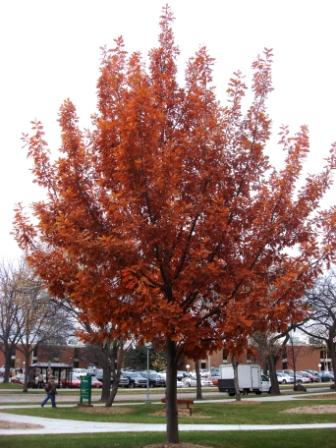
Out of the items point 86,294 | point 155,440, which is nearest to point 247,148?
point 86,294

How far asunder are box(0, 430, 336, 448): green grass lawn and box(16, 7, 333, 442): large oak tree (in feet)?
7.98

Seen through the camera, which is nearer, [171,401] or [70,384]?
[171,401]

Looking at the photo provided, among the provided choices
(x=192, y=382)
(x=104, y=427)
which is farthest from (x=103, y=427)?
(x=192, y=382)

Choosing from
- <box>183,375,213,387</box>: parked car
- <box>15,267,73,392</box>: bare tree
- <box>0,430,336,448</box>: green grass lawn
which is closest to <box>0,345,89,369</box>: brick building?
<box>183,375,213,387</box>: parked car

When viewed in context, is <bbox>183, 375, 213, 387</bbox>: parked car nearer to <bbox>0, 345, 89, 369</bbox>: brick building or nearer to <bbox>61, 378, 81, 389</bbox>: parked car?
<bbox>0, 345, 89, 369</bbox>: brick building

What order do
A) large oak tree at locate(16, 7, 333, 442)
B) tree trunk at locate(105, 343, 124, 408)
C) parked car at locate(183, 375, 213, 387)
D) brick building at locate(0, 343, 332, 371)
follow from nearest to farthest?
1. large oak tree at locate(16, 7, 333, 442)
2. tree trunk at locate(105, 343, 124, 408)
3. parked car at locate(183, 375, 213, 387)
4. brick building at locate(0, 343, 332, 371)

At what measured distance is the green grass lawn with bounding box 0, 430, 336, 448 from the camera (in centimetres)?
1224

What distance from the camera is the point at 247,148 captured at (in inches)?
399

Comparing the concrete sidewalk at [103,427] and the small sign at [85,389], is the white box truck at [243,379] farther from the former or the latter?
the concrete sidewalk at [103,427]

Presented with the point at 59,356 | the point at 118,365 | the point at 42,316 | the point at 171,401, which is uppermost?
the point at 42,316

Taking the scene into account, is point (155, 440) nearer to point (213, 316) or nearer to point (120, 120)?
point (213, 316)

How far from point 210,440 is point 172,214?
622cm

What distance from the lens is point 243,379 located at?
47250mm

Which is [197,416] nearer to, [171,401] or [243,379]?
[171,401]
